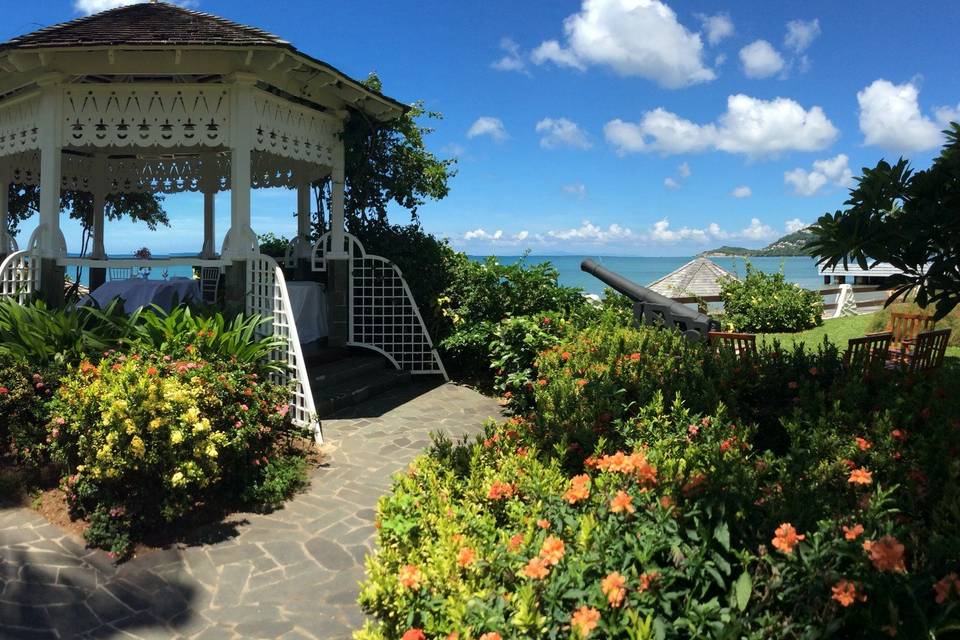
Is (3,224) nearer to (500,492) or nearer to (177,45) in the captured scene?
(177,45)

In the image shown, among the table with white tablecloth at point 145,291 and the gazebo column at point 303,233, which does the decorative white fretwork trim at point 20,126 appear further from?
the gazebo column at point 303,233

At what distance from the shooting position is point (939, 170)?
3.66 m

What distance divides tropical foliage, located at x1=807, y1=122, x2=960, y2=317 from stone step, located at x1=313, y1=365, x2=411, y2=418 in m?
5.83

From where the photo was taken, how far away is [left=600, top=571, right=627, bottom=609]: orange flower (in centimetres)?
196

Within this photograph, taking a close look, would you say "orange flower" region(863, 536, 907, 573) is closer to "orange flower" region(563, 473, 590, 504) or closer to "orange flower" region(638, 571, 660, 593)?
"orange flower" region(638, 571, 660, 593)

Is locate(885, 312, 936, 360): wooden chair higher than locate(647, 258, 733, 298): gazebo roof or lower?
lower

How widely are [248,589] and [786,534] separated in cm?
325

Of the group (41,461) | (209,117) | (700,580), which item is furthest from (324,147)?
(700,580)

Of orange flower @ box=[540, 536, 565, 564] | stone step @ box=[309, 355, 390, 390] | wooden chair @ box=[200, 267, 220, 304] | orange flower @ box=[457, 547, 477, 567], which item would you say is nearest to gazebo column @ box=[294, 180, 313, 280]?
wooden chair @ box=[200, 267, 220, 304]

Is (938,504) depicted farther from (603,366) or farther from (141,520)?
(141,520)

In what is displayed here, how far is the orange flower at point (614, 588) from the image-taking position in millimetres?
1958

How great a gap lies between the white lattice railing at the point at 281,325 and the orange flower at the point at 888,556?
18.1ft

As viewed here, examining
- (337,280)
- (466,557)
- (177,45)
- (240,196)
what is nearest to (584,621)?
(466,557)

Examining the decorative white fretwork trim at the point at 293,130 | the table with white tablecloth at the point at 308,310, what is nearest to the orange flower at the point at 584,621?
the decorative white fretwork trim at the point at 293,130
